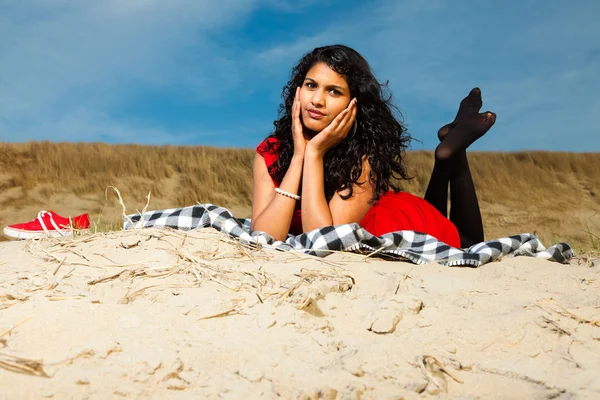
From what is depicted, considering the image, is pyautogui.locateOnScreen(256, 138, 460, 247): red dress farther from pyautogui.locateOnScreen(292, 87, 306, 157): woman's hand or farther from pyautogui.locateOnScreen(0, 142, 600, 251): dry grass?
pyautogui.locateOnScreen(0, 142, 600, 251): dry grass

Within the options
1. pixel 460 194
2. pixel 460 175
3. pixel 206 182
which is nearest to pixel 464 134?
pixel 460 175

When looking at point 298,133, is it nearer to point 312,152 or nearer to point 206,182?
point 312,152

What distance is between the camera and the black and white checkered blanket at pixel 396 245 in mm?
2389

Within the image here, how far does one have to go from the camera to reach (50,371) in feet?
3.93

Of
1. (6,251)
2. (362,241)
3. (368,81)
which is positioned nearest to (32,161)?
(6,251)

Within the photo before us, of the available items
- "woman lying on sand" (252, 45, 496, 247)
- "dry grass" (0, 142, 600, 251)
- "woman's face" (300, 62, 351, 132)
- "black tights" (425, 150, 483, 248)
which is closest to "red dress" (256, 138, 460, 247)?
"woman lying on sand" (252, 45, 496, 247)

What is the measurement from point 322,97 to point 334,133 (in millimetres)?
208

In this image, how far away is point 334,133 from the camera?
2.83 meters

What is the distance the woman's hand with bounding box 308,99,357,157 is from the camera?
9.22ft

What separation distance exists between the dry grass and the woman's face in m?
2.67

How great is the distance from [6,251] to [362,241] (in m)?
1.59

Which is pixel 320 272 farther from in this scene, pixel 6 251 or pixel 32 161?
pixel 32 161

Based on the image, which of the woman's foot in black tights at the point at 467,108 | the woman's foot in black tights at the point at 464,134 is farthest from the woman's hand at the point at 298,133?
the woman's foot in black tights at the point at 467,108

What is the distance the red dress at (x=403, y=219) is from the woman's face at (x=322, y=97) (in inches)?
18.5
